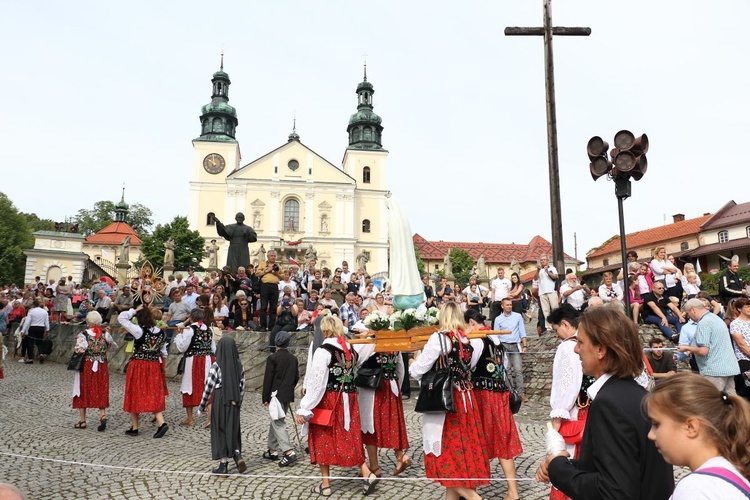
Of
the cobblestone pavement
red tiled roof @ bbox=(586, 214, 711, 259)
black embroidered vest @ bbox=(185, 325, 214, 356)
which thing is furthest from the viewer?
red tiled roof @ bbox=(586, 214, 711, 259)

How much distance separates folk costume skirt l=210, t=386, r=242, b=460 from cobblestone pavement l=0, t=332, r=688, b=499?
29 cm

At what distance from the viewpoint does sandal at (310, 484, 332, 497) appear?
509cm

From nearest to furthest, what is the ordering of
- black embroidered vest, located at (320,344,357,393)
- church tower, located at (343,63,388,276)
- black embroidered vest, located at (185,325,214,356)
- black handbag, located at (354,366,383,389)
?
black embroidered vest, located at (320,344,357,393)
black handbag, located at (354,366,383,389)
black embroidered vest, located at (185,325,214,356)
church tower, located at (343,63,388,276)

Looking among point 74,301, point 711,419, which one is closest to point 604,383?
point 711,419

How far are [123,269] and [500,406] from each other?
22513 mm

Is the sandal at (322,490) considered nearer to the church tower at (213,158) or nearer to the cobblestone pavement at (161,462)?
→ the cobblestone pavement at (161,462)

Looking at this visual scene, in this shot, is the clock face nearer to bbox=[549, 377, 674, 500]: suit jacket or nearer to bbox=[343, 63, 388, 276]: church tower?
bbox=[343, 63, 388, 276]: church tower

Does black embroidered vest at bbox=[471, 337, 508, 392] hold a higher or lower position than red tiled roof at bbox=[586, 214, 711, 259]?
lower

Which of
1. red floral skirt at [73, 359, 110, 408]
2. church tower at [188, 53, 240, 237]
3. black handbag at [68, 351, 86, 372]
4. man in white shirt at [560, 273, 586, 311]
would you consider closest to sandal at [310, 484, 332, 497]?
red floral skirt at [73, 359, 110, 408]

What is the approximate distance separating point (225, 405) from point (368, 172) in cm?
6024

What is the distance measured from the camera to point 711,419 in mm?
1698

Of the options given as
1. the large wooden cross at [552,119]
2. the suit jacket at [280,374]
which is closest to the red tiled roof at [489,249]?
the large wooden cross at [552,119]

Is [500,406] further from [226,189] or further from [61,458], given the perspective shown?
[226,189]

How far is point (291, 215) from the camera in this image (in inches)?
2427
